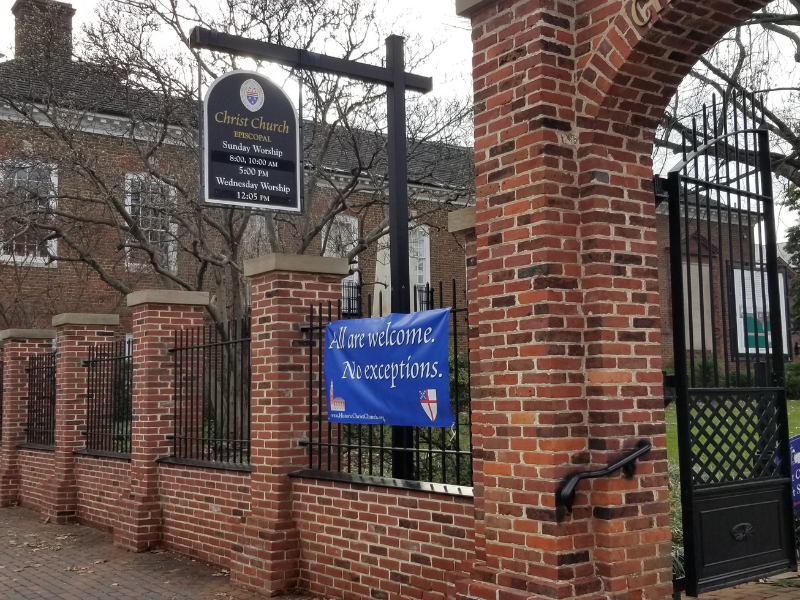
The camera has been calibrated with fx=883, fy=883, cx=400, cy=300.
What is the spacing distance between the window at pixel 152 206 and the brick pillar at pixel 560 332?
953cm

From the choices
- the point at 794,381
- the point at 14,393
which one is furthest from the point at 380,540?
→ the point at 794,381

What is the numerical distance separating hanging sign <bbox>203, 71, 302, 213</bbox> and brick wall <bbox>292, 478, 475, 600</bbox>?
106 inches

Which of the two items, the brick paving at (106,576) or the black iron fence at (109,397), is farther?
the black iron fence at (109,397)

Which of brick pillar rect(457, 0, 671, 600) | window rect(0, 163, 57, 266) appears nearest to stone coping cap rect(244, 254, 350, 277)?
brick pillar rect(457, 0, 671, 600)

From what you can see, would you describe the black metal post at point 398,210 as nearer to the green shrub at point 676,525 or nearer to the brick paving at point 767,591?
the green shrub at point 676,525

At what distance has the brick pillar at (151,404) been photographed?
923cm

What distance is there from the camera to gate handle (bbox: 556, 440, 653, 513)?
4.40 m

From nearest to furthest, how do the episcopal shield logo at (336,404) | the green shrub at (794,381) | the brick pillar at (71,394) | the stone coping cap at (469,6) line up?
the stone coping cap at (469,6), the episcopal shield logo at (336,404), the brick pillar at (71,394), the green shrub at (794,381)

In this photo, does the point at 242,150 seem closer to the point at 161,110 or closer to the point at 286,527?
the point at 286,527

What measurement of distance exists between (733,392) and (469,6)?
9.22 feet

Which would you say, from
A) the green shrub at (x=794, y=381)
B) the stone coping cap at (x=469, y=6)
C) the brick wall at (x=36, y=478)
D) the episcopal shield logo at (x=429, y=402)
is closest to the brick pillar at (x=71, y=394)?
the brick wall at (x=36, y=478)

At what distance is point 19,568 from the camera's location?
28.0 feet

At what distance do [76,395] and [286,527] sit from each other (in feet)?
18.5

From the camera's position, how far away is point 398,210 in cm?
704
